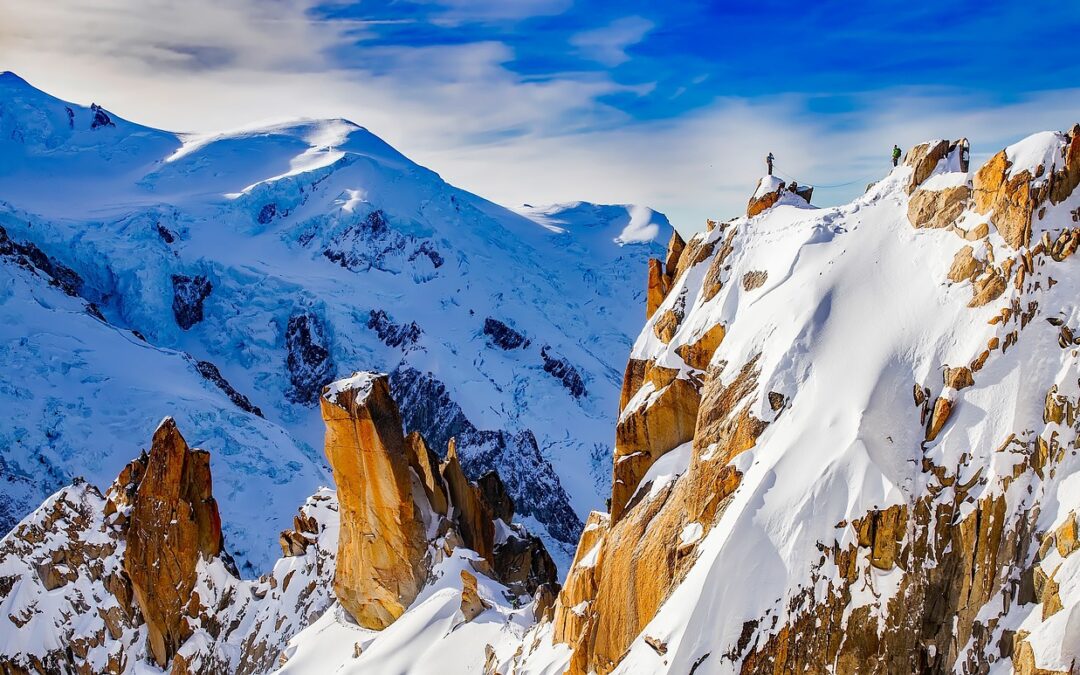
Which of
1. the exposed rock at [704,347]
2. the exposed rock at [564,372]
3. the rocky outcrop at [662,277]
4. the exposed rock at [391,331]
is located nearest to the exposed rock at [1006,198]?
the exposed rock at [704,347]

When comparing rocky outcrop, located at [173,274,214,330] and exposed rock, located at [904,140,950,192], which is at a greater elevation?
exposed rock, located at [904,140,950,192]

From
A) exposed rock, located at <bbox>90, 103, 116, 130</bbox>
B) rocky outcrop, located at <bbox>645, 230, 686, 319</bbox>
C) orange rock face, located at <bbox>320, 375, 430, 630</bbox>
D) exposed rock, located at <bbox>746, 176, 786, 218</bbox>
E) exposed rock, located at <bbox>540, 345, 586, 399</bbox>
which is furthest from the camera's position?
exposed rock, located at <bbox>90, 103, 116, 130</bbox>

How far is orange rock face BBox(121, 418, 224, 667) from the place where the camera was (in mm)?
42062

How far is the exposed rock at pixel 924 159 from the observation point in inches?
829

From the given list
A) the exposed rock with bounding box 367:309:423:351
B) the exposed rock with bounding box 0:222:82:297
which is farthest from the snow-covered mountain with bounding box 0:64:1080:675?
the exposed rock with bounding box 367:309:423:351

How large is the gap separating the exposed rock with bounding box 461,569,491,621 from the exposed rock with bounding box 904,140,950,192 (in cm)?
1908

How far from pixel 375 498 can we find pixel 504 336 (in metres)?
84.8

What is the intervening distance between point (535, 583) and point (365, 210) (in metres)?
103

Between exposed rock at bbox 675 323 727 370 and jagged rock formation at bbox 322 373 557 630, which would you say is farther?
jagged rock formation at bbox 322 373 557 630

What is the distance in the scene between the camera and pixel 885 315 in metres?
19.4

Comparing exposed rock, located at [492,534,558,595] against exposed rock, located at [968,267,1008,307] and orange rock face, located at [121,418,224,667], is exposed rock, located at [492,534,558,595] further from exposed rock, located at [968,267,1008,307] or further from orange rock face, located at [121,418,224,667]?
exposed rock, located at [968,267,1008,307]

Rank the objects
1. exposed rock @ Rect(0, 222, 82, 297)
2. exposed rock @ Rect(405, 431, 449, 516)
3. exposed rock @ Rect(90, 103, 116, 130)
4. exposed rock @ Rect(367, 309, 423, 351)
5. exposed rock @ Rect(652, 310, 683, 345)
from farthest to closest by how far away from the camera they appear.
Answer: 1. exposed rock @ Rect(90, 103, 116, 130)
2. exposed rock @ Rect(367, 309, 423, 351)
3. exposed rock @ Rect(0, 222, 82, 297)
4. exposed rock @ Rect(405, 431, 449, 516)
5. exposed rock @ Rect(652, 310, 683, 345)

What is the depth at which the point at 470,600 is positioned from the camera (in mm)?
31156

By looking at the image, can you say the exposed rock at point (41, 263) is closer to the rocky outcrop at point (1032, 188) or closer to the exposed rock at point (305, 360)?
the exposed rock at point (305, 360)
